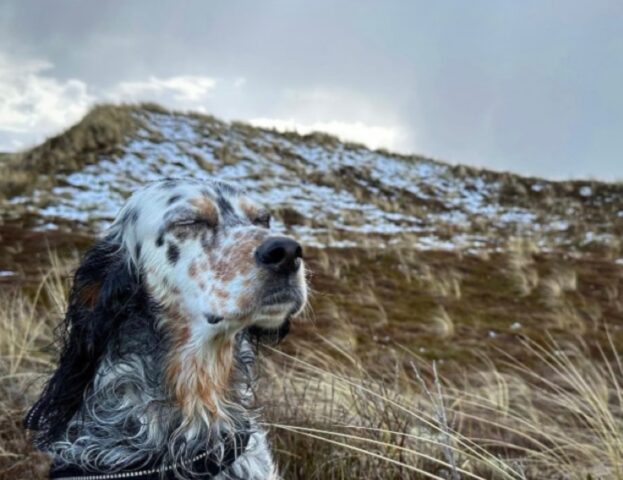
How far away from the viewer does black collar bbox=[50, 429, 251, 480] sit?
266 cm

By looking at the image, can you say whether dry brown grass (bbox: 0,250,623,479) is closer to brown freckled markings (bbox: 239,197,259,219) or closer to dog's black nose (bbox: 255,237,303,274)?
dog's black nose (bbox: 255,237,303,274)

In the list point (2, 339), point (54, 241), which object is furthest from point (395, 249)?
point (2, 339)

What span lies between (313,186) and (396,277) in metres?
10.7

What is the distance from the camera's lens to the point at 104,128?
21766 mm

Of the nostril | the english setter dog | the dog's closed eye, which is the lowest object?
the english setter dog

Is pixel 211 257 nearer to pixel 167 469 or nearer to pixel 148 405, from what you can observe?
pixel 148 405

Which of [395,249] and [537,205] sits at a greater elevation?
[537,205]

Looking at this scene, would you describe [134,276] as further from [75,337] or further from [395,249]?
[395,249]

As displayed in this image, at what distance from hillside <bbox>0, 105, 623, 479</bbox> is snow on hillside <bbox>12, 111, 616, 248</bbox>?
10cm

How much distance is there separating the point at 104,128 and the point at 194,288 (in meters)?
20.5

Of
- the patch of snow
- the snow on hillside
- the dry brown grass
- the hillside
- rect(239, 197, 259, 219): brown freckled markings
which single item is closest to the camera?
rect(239, 197, 259, 219): brown freckled markings

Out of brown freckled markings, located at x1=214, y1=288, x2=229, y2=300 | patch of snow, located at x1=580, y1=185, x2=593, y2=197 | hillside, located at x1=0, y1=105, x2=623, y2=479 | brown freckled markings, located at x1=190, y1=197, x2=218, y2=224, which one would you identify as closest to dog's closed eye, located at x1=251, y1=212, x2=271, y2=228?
brown freckled markings, located at x1=190, y1=197, x2=218, y2=224

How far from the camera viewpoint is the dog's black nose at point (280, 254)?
2418 millimetres

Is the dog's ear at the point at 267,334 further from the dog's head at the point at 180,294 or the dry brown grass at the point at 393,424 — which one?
the dry brown grass at the point at 393,424
